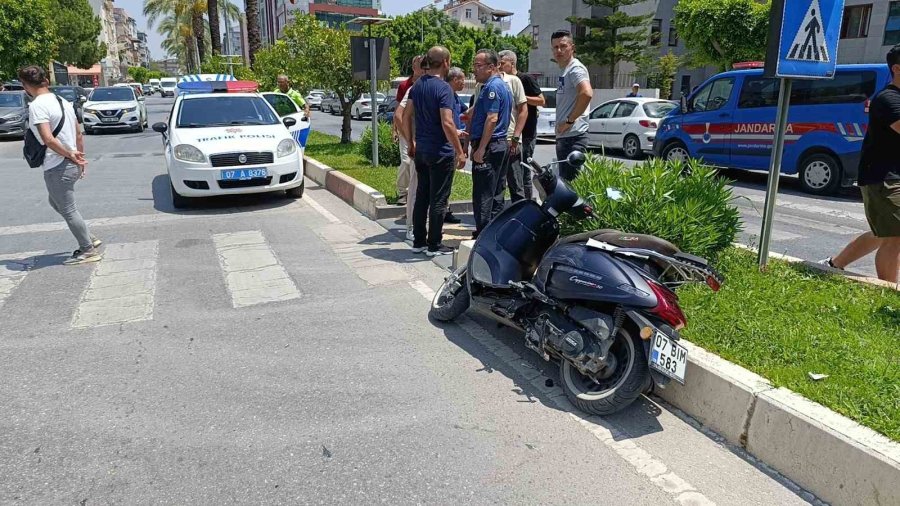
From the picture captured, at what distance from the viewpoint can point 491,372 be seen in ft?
13.2

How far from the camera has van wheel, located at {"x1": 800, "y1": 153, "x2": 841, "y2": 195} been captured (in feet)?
33.0

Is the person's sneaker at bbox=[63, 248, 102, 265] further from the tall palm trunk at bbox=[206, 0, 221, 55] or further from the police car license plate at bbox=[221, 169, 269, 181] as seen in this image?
the tall palm trunk at bbox=[206, 0, 221, 55]

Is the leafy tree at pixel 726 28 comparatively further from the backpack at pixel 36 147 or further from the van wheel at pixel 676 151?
the backpack at pixel 36 147

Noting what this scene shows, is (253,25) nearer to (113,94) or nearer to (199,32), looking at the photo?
(113,94)

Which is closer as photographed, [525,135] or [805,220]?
[525,135]

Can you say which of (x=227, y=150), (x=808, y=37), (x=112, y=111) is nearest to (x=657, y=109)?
(x=227, y=150)

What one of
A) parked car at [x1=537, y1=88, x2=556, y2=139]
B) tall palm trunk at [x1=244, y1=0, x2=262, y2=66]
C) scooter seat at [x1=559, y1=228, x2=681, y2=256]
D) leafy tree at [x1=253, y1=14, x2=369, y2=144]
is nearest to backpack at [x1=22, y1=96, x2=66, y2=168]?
scooter seat at [x1=559, y1=228, x2=681, y2=256]

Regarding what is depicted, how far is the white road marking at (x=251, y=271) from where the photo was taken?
536cm

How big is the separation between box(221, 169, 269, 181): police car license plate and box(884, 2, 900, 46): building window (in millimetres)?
30037

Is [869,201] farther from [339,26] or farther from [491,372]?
[339,26]

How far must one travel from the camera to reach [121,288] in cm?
555

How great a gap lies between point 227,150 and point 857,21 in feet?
104

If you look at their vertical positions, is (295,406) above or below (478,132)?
below

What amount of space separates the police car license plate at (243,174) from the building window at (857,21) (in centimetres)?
3038
